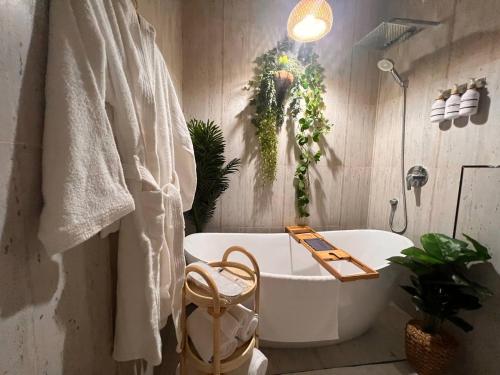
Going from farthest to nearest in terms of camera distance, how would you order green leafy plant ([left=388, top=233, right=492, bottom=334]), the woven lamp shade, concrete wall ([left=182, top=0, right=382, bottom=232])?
concrete wall ([left=182, top=0, right=382, bottom=232])
the woven lamp shade
green leafy plant ([left=388, top=233, right=492, bottom=334])

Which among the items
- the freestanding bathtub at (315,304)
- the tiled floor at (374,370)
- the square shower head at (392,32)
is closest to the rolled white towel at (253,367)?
the freestanding bathtub at (315,304)

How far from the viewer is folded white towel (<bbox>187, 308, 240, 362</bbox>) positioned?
969 mm

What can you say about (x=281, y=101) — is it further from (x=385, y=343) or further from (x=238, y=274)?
(x=385, y=343)

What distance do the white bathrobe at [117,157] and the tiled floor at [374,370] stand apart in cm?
99

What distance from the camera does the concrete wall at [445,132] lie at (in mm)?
1283

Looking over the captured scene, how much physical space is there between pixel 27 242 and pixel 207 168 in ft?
4.89

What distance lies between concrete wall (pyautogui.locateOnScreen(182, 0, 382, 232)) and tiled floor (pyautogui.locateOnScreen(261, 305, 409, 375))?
0.99 metres

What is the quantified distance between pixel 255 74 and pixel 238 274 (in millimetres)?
1697

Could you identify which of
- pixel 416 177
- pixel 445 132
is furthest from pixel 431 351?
pixel 445 132

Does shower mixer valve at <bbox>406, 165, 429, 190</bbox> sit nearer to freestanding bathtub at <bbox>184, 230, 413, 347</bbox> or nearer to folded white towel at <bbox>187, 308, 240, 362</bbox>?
freestanding bathtub at <bbox>184, 230, 413, 347</bbox>

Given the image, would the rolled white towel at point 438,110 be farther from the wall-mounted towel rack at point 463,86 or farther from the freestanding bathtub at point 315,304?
the freestanding bathtub at point 315,304

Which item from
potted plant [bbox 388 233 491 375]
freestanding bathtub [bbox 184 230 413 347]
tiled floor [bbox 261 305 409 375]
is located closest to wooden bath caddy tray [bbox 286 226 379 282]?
freestanding bathtub [bbox 184 230 413 347]

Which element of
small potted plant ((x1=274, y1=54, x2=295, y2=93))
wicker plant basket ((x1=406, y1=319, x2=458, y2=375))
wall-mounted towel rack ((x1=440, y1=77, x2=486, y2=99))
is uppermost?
small potted plant ((x1=274, y1=54, x2=295, y2=93))

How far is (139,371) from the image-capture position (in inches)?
37.5
